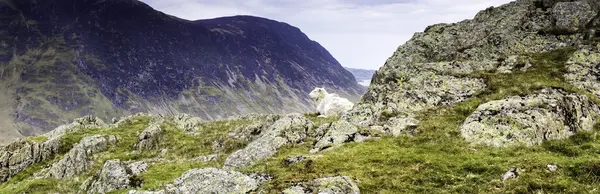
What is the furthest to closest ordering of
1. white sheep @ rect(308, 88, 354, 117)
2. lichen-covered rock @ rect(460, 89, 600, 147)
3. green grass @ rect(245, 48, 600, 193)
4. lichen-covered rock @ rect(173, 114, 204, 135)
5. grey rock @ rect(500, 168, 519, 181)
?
lichen-covered rock @ rect(173, 114, 204, 135) → white sheep @ rect(308, 88, 354, 117) → lichen-covered rock @ rect(460, 89, 600, 147) → grey rock @ rect(500, 168, 519, 181) → green grass @ rect(245, 48, 600, 193)

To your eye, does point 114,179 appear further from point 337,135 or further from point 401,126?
point 401,126

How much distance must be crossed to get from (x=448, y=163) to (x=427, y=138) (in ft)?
17.9

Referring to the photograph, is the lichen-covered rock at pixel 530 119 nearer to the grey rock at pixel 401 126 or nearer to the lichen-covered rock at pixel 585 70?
the grey rock at pixel 401 126

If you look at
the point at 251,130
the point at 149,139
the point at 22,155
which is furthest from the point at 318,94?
the point at 22,155

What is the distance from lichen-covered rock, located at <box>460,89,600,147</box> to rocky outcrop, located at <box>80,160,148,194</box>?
73.2 feet

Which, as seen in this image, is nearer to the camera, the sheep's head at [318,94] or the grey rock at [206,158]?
the grey rock at [206,158]

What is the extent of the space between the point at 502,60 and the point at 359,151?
23172mm

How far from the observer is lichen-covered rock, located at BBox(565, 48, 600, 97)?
3170cm

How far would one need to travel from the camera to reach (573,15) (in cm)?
4241

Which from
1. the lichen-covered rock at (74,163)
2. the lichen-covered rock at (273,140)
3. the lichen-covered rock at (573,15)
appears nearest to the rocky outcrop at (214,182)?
the lichen-covered rock at (273,140)

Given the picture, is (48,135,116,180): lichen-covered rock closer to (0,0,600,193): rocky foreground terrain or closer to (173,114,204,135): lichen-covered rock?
(0,0,600,193): rocky foreground terrain

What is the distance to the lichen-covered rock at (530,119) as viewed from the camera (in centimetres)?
2423

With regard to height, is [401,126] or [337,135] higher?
[401,126]

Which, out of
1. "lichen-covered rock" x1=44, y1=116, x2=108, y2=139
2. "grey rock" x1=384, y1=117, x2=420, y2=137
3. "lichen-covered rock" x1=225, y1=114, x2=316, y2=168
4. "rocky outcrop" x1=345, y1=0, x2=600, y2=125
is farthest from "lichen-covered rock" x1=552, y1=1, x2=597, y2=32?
"lichen-covered rock" x1=44, y1=116, x2=108, y2=139
